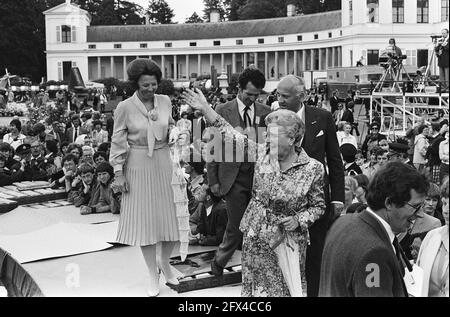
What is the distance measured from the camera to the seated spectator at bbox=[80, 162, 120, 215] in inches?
350

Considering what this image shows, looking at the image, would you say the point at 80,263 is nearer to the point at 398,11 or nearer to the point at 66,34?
the point at 398,11

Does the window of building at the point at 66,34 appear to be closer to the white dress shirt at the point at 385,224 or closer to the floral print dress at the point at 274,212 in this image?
the floral print dress at the point at 274,212

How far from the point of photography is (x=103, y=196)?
30.0 feet

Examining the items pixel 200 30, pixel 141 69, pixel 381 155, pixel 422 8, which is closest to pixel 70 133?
pixel 381 155

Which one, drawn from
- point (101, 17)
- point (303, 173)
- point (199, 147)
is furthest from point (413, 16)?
point (303, 173)

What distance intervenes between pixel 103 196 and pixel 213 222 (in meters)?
2.47

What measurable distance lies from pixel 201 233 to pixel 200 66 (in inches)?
2696

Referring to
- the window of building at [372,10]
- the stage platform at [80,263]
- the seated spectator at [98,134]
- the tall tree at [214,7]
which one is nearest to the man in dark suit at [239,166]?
the stage platform at [80,263]

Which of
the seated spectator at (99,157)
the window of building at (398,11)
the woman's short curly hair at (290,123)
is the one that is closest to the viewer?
the woman's short curly hair at (290,123)

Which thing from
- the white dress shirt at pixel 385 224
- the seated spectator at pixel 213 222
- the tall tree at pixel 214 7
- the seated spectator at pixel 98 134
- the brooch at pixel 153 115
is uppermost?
the tall tree at pixel 214 7

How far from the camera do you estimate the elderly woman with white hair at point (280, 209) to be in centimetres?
416

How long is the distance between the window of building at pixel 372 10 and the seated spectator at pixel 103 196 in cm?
4774

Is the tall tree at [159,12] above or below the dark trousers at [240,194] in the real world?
above
